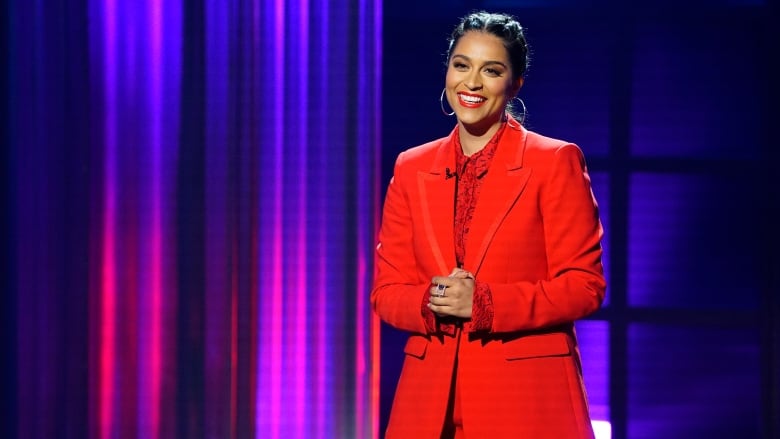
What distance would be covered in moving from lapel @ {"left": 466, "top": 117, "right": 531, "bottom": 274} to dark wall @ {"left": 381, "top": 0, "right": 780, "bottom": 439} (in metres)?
1.33

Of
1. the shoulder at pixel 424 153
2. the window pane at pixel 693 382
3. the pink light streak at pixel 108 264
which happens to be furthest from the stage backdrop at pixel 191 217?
the shoulder at pixel 424 153

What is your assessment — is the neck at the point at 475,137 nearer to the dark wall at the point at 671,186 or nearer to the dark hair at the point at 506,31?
the dark hair at the point at 506,31

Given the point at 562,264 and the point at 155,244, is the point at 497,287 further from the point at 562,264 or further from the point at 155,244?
the point at 155,244

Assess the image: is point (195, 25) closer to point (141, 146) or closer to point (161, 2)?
point (161, 2)

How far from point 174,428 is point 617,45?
5.97 ft

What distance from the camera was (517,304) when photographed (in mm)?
1737

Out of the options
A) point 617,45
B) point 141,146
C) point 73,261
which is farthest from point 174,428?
point 617,45

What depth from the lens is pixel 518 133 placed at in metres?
1.90

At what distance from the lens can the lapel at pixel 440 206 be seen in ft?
5.99

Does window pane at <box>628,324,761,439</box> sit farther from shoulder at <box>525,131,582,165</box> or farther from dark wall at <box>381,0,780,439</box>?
shoulder at <box>525,131,582,165</box>

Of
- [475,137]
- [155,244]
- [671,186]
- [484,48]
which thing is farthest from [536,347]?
[155,244]

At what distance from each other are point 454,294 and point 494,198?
214mm

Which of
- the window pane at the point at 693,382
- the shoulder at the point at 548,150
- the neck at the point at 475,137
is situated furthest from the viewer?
the window pane at the point at 693,382

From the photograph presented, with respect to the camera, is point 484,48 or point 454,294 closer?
point 454,294
